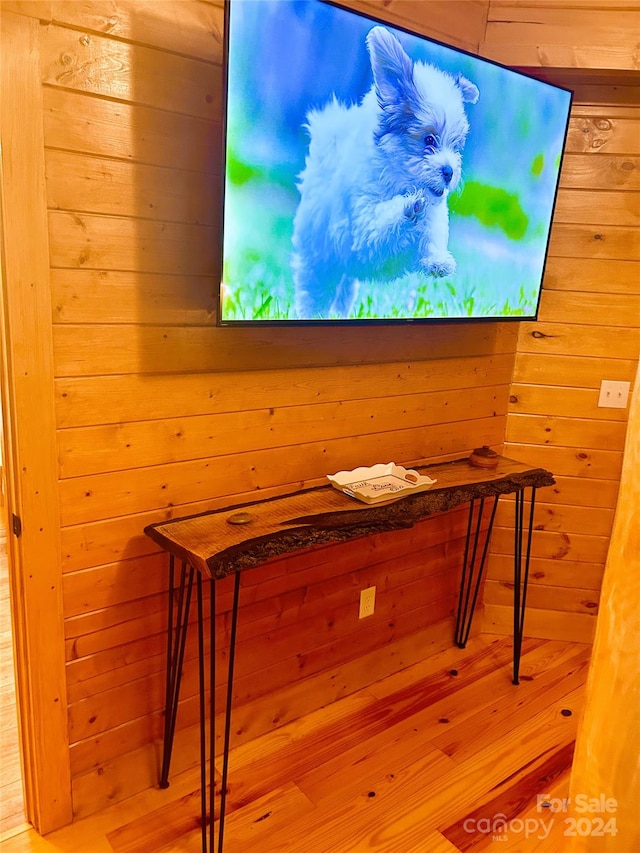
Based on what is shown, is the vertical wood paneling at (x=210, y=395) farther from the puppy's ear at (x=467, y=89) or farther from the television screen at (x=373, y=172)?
the puppy's ear at (x=467, y=89)

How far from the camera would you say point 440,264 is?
2031 mm

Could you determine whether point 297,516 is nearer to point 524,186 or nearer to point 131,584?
point 131,584

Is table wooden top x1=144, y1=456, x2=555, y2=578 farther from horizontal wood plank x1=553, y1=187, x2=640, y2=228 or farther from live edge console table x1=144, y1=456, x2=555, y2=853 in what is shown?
horizontal wood plank x1=553, y1=187, x2=640, y2=228

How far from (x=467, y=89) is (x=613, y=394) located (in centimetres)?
126

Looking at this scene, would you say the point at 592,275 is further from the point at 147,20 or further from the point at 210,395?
the point at 147,20

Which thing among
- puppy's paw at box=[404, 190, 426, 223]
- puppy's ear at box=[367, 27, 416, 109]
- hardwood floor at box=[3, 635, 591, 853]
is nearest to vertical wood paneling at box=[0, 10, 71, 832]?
hardwood floor at box=[3, 635, 591, 853]

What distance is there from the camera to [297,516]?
1.79 m

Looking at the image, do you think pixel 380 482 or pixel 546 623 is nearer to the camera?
pixel 380 482

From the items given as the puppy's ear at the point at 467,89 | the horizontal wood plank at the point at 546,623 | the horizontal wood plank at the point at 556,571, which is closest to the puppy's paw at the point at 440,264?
the puppy's ear at the point at 467,89

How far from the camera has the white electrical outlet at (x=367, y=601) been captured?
234 cm

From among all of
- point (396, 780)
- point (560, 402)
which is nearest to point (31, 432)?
point (396, 780)

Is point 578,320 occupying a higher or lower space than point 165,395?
higher

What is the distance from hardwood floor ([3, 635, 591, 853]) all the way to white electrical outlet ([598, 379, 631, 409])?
1.06 m

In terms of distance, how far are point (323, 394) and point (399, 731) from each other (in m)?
1.15
